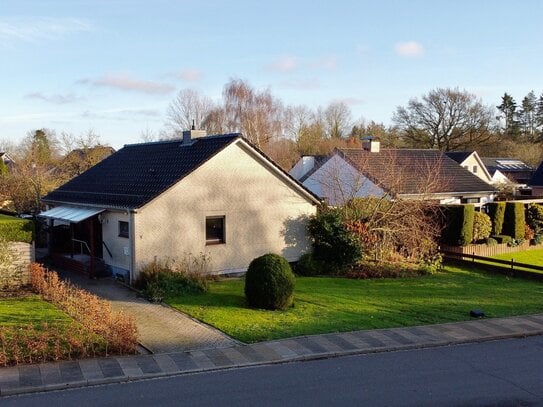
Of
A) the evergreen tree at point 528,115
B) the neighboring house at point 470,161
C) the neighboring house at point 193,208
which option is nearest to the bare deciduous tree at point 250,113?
the neighboring house at point 470,161

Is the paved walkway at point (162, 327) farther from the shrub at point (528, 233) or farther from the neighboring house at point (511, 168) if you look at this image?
the neighboring house at point (511, 168)

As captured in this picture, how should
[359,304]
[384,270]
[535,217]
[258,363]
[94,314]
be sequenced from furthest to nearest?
1. [535,217]
2. [384,270]
3. [359,304]
4. [94,314]
5. [258,363]

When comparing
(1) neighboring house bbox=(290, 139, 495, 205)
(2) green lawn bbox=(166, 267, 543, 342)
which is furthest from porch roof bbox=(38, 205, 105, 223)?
(1) neighboring house bbox=(290, 139, 495, 205)

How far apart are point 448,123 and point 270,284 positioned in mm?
→ 55244

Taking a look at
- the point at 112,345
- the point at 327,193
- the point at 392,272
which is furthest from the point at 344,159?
the point at 112,345

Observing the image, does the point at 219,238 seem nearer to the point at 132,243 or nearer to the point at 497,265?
the point at 132,243

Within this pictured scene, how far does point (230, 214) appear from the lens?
20641mm

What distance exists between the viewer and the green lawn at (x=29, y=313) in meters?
12.6

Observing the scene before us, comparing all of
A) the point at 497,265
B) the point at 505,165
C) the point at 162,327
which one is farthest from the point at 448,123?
the point at 162,327

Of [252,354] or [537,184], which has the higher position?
[537,184]

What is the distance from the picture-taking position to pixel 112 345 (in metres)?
11.1

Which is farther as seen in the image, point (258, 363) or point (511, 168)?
point (511, 168)

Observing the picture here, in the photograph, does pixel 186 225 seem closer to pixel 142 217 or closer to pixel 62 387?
pixel 142 217

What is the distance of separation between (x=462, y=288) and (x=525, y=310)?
11.4 feet
